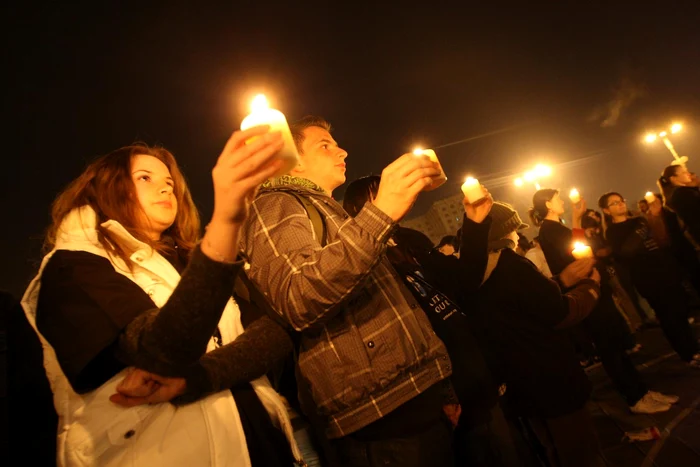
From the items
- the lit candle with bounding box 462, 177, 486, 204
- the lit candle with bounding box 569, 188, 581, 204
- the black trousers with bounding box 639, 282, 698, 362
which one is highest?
the lit candle with bounding box 462, 177, 486, 204

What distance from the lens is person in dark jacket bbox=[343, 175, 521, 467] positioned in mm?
2125

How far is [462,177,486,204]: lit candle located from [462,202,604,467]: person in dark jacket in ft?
1.60

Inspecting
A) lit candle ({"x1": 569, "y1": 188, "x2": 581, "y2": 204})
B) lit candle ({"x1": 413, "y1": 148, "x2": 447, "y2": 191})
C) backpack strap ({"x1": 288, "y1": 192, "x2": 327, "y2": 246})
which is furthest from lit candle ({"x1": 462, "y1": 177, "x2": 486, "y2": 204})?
lit candle ({"x1": 569, "y1": 188, "x2": 581, "y2": 204})

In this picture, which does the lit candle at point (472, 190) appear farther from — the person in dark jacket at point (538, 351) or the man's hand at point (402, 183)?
the man's hand at point (402, 183)

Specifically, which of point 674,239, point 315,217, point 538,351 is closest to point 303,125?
point 315,217

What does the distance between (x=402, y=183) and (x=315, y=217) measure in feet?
1.75

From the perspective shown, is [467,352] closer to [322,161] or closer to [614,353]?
[322,161]

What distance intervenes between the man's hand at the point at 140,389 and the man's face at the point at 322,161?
4.91 ft

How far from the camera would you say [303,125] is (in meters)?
2.70

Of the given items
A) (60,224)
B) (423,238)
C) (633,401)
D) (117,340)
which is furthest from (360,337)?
(633,401)

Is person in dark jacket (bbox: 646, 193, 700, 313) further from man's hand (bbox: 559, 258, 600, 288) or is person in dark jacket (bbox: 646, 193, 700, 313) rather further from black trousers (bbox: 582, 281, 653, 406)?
man's hand (bbox: 559, 258, 600, 288)

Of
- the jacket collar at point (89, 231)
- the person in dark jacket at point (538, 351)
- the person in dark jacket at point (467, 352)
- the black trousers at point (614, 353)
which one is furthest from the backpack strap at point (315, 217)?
the black trousers at point (614, 353)

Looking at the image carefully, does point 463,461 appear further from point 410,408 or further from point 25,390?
point 25,390

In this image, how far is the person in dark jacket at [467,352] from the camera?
212 centimetres
